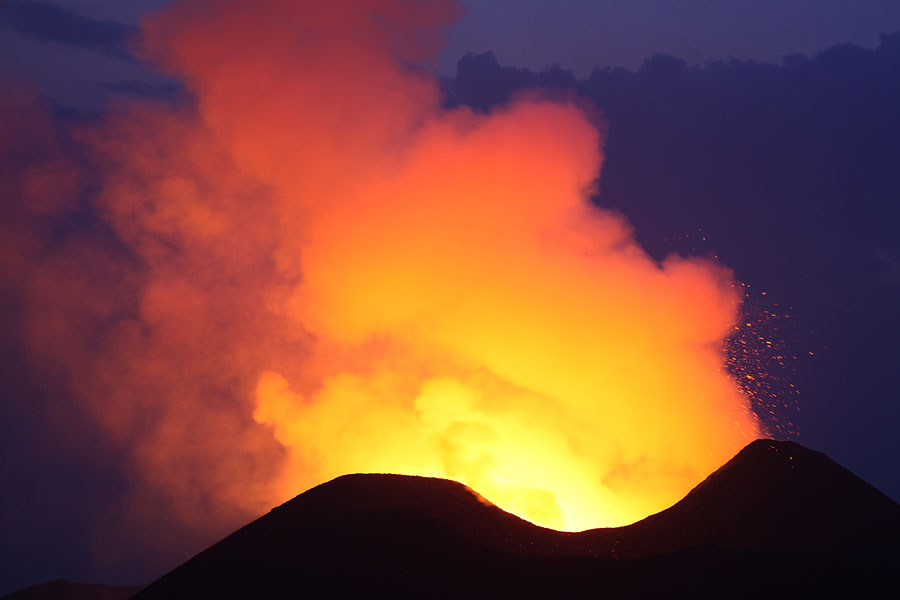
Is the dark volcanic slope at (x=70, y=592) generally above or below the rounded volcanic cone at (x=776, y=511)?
below

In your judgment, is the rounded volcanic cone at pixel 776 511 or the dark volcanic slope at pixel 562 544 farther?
the rounded volcanic cone at pixel 776 511

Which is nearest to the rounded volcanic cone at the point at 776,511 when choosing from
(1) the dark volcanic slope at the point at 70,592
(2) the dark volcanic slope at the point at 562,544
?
(2) the dark volcanic slope at the point at 562,544

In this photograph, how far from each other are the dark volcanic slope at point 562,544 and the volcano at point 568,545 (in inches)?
0.8

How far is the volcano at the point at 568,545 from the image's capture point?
29.0ft

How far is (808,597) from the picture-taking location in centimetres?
837

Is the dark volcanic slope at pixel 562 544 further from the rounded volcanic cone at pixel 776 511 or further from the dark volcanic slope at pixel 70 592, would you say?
the dark volcanic slope at pixel 70 592

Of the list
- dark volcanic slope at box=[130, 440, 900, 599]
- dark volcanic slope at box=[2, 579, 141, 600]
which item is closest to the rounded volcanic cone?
dark volcanic slope at box=[130, 440, 900, 599]

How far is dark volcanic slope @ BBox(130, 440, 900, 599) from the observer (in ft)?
29.2

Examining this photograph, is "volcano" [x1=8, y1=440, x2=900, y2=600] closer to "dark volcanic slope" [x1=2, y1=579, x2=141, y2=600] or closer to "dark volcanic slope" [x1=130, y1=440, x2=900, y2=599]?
"dark volcanic slope" [x1=130, y1=440, x2=900, y2=599]

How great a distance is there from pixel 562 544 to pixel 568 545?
0.31 ft

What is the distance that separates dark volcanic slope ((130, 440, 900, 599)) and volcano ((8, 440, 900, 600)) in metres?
0.02

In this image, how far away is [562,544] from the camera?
35.6ft

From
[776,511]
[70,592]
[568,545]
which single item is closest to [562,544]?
[568,545]

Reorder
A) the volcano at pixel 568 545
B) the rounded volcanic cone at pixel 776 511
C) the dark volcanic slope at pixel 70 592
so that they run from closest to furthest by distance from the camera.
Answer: the volcano at pixel 568 545 → the rounded volcanic cone at pixel 776 511 → the dark volcanic slope at pixel 70 592
